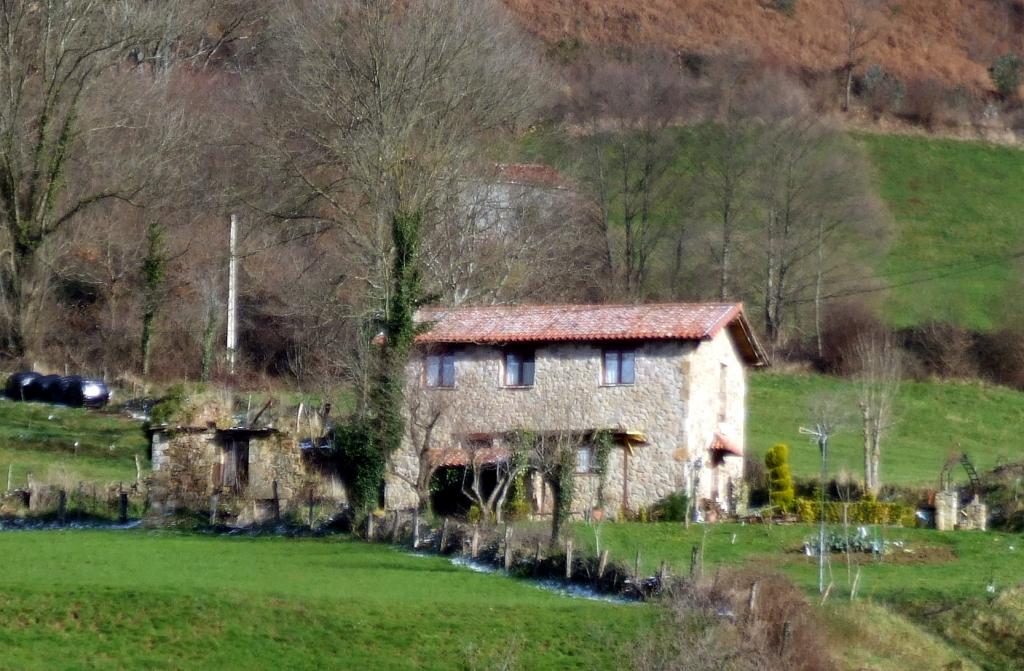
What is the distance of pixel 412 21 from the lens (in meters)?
60.7

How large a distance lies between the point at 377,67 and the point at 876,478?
886 inches

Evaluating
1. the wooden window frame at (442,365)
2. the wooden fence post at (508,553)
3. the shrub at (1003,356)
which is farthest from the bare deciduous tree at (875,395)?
the wooden fence post at (508,553)

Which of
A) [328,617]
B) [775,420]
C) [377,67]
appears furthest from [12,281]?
[328,617]

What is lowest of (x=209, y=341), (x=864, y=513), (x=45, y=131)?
(x=864, y=513)

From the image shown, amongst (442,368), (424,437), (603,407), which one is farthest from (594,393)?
(424,437)

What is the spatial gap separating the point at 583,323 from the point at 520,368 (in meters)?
2.07

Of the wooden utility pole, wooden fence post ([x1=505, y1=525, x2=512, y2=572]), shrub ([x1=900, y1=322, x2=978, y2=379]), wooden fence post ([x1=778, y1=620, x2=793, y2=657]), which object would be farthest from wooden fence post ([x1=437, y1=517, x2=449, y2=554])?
shrub ([x1=900, y1=322, x2=978, y2=379])

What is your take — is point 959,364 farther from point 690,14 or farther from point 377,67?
point 690,14

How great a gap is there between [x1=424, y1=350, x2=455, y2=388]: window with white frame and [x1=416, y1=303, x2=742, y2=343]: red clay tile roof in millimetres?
523

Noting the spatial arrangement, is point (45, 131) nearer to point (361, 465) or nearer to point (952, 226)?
point (361, 465)

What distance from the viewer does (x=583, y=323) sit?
43969 mm

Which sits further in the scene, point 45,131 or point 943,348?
point 943,348

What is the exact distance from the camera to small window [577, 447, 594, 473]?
42.4 meters

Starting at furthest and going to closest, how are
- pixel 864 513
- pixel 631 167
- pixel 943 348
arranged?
1. pixel 631 167
2. pixel 943 348
3. pixel 864 513
